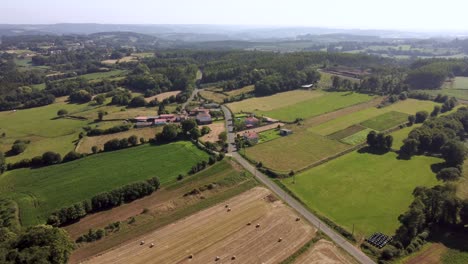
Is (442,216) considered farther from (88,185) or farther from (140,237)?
(88,185)

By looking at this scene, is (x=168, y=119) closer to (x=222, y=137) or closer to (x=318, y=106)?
(x=222, y=137)

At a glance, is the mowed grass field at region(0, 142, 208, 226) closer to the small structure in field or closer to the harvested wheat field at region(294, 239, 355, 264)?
the small structure in field

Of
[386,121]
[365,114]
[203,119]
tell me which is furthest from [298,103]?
[203,119]

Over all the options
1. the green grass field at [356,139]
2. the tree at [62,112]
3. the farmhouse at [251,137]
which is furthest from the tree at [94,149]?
the green grass field at [356,139]

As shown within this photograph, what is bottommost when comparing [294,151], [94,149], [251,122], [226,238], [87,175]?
[226,238]

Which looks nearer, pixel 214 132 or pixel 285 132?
pixel 285 132

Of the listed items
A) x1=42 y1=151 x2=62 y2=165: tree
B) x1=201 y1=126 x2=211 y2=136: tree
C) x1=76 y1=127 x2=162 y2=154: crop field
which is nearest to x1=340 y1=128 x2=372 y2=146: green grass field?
x1=201 y1=126 x2=211 y2=136: tree

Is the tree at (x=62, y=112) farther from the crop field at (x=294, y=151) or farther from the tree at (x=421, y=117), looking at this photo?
the tree at (x=421, y=117)
